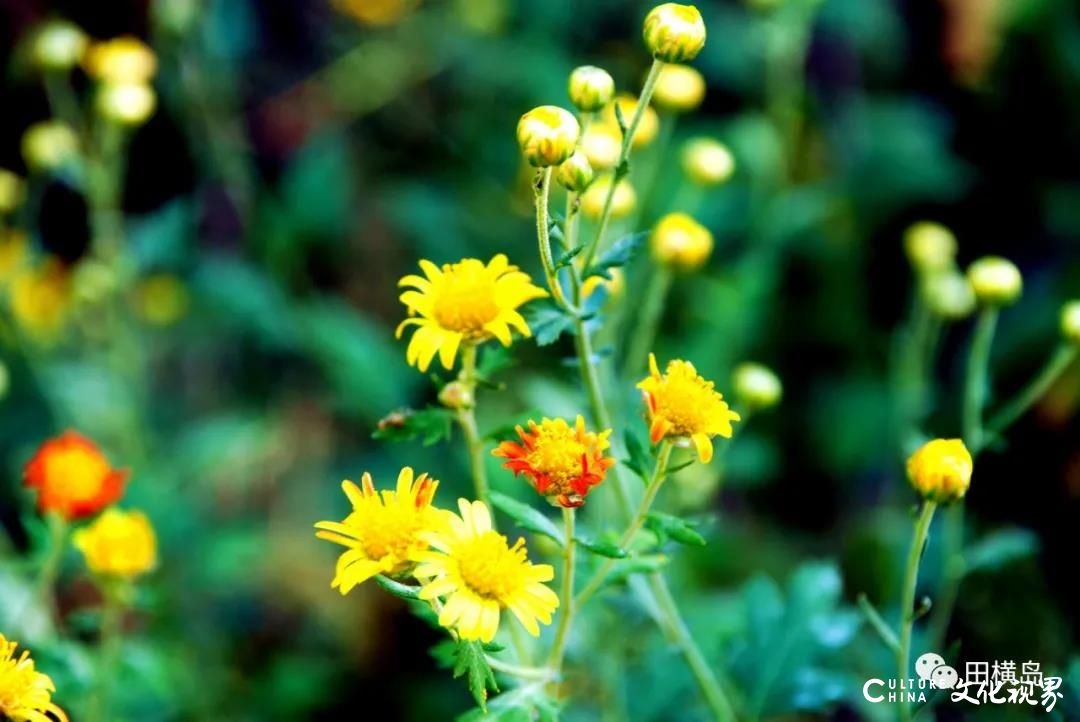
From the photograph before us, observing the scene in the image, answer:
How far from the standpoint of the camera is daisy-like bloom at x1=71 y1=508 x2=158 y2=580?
155 cm

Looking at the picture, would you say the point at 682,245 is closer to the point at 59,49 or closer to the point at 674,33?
the point at 674,33

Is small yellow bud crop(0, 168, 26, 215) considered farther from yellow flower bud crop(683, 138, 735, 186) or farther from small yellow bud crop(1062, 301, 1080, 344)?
small yellow bud crop(1062, 301, 1080, 344)

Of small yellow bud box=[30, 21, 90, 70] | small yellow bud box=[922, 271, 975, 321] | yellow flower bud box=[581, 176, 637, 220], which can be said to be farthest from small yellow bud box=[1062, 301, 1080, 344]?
small yellow bud box=[30, 21, 90, 70]

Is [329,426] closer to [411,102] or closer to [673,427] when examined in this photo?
[411,102]

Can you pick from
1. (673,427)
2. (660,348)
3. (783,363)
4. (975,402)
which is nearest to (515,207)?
(660,348)

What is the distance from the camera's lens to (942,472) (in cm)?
122

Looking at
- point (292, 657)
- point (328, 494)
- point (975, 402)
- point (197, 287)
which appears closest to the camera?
point (975, 402)

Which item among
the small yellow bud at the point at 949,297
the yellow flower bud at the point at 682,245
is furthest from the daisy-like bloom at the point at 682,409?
the small yellow bud at the point at 949,297

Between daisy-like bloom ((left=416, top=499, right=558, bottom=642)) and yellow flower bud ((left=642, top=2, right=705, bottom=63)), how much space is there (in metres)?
0.53

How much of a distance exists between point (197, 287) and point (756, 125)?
4.52ft

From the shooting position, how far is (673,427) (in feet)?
3.80

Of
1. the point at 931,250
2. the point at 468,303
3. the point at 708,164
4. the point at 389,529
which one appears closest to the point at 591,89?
the point at 468,303

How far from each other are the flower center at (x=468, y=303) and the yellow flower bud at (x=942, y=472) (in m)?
0.50

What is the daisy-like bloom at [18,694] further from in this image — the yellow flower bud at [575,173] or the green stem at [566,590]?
the yellow flower bud at [575,173]
